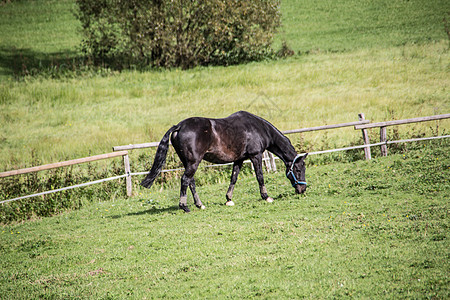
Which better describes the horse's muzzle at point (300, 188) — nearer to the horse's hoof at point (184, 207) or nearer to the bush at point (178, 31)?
the horse's hoof at point (184, 207)

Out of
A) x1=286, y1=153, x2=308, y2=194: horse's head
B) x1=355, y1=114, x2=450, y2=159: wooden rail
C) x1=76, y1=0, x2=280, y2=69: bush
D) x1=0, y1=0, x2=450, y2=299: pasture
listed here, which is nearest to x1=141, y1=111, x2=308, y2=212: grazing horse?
x1=286, y1=153, x2=308, y2=194: horse's head

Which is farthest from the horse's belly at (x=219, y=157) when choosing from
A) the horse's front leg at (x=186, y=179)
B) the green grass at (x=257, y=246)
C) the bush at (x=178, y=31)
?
the bush at (x=178, y=31)

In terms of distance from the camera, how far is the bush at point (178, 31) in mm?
27109

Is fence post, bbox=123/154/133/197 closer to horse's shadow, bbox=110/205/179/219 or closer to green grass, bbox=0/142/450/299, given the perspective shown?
green grass, bbox=0/142/450/299

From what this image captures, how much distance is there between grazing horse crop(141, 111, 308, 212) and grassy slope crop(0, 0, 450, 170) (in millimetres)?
5624

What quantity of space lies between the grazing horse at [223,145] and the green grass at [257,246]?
0.65m

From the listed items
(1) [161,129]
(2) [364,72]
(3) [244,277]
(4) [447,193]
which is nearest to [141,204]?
(3) [244,277]

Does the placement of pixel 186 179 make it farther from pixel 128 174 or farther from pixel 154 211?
pixel 128 174

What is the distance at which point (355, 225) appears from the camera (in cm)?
728

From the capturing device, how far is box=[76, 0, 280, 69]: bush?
27.1m

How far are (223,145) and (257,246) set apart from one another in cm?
285

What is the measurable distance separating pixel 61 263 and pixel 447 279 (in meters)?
5.69

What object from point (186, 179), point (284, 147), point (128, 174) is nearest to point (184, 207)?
point (186, 179)

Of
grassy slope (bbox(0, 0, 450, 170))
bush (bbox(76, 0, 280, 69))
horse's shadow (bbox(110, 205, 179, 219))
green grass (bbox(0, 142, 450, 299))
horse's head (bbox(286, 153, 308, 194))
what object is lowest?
horse's shadow (bbox(110, 205, 179, 219))
